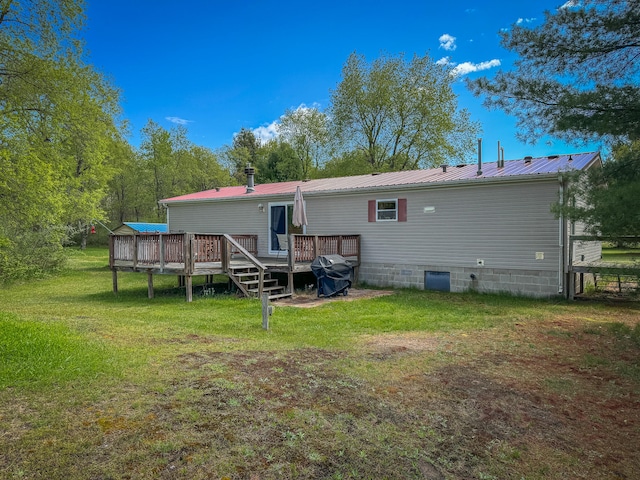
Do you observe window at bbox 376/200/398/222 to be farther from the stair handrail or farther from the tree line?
the tree line

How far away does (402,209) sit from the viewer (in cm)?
1170

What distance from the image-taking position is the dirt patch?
9240 millimetres

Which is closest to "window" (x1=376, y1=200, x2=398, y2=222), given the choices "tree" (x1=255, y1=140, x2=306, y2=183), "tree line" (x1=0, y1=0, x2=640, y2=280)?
"tree line" (x1=0, y1=0, x2=640, y2=280)

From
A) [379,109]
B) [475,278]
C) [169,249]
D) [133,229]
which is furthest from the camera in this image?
[379,109]

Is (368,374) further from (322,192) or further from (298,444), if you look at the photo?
(322,192)

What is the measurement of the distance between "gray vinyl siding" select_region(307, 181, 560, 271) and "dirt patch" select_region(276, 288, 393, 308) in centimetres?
142

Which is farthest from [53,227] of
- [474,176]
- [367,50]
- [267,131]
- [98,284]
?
[267,131]

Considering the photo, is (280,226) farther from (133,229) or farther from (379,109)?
(379,109)

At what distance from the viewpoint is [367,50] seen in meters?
26.9

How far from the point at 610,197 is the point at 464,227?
6.63 metres

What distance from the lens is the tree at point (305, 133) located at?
33.7m

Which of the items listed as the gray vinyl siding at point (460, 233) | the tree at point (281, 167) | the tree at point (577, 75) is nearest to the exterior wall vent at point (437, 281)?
the gray vinyl siding at point (460, 233)

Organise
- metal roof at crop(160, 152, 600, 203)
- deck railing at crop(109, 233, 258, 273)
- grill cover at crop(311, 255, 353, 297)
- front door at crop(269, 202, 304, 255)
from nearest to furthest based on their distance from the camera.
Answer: deck railing at crop(109, 233, 258, 273)
metal roof at crop(160, 152, 600, 203)
grill cover at crop(311, 255, 353, 297)
front door at crop(269, 202, 304, 255)

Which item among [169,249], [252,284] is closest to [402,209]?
[252,284]
